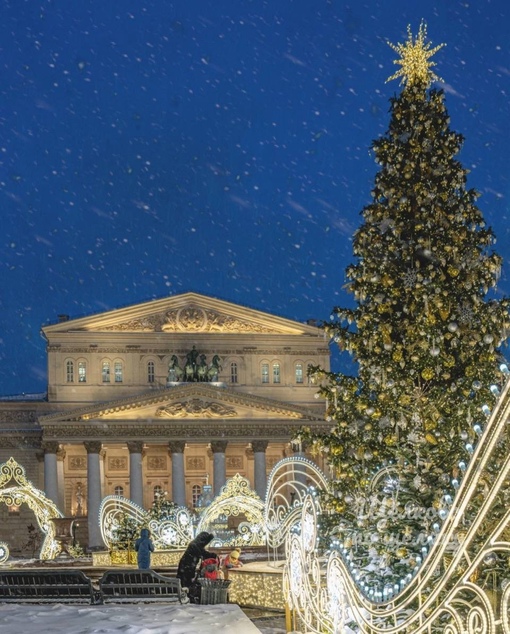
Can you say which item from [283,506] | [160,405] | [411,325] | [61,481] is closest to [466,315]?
[411,325]

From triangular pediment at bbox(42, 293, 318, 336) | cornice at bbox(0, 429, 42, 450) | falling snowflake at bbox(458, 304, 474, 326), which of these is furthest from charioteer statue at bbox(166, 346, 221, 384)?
falling snowflake at bbox(458, 304, 474, 326)

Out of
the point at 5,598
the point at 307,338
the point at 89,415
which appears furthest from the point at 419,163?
the point at 307,338

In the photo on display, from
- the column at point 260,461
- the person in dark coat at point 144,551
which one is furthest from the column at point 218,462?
the person in dark coat at point 144,551

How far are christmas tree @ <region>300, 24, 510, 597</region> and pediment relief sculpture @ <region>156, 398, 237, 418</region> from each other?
3812 cm

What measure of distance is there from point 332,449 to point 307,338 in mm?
42678

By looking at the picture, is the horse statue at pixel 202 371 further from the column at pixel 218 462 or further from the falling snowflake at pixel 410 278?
the falling snowflake at pixel 410 278

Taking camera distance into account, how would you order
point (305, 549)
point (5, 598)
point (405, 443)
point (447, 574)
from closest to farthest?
point (447, 574)
point (305, 549)
point (405, 443)
point (5, 598)

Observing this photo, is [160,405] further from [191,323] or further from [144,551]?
[144,551]

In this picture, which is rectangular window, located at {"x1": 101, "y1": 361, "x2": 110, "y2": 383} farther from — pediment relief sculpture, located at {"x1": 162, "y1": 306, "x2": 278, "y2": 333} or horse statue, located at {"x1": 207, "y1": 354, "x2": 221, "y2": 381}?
horse statue, located at {"x1": 207, "y1": 354, "x2": 221, "y2": 381}

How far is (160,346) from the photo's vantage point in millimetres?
53906

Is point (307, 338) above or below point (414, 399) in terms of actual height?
above

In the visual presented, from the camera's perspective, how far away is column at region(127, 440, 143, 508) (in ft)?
166

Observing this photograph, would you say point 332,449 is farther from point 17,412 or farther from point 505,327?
point 17,412

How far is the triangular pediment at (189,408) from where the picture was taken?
4984 centimetres
